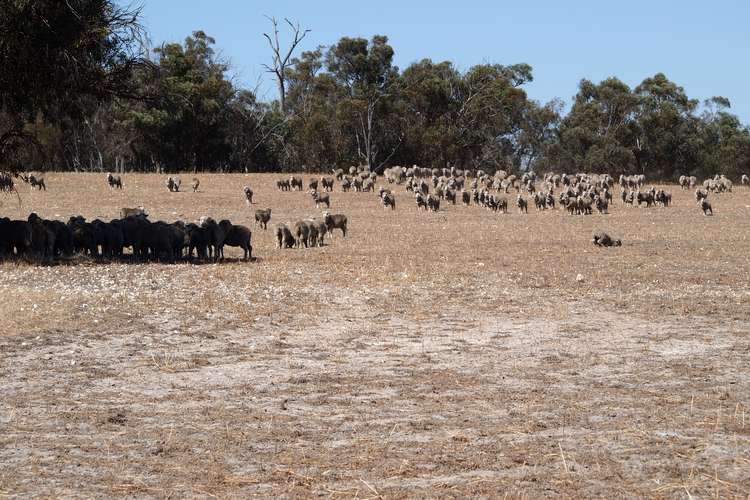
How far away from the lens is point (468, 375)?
395 inches

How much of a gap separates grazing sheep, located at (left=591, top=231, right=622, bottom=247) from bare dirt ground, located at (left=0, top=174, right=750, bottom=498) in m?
4.47

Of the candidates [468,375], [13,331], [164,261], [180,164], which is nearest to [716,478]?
[468,375]

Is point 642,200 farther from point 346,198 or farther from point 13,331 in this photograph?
point 13,331

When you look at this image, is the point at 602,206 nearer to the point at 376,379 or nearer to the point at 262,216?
the point at 262,216

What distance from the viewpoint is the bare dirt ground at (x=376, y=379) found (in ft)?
22.3

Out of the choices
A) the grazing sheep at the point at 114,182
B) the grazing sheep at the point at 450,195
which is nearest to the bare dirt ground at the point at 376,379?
the grazing sheep at the point at 450,195

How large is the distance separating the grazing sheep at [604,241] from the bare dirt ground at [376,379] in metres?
4.47

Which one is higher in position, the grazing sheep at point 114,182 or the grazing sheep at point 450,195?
the grazing sheep at point 114,182

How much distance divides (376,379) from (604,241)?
16725 millimetres

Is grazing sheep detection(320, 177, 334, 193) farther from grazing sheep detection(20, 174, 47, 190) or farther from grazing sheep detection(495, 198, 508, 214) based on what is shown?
grazing sheep detection(20, 174, 47, 190)

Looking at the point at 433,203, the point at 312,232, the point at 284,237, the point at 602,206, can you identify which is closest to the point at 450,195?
the point at 433,203

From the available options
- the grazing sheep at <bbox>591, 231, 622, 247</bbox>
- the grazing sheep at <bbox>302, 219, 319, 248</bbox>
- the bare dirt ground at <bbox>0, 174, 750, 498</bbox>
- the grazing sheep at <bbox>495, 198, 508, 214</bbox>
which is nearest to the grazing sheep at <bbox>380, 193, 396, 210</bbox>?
the grazing sheep at <bbox>495, 198, 508, 214</bbox>

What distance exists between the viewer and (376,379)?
984 cm

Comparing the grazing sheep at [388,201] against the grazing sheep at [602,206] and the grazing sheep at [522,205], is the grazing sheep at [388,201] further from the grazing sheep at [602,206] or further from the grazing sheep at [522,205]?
the grazing sheep at [602,206]
